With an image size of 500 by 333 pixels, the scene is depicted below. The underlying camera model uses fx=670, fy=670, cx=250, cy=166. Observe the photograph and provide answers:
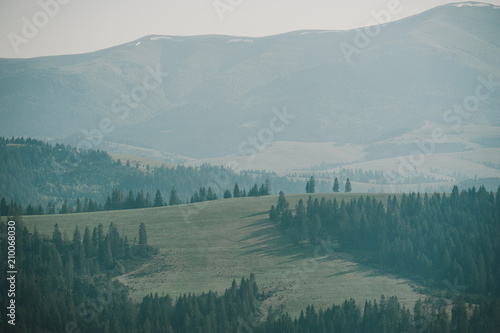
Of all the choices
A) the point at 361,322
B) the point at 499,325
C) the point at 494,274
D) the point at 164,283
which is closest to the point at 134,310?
the point at 164,283

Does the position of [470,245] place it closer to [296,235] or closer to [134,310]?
[296,235]

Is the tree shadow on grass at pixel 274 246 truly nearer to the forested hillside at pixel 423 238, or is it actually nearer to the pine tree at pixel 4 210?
the forested hillside at pixel 423 238

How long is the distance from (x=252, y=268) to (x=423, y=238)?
156ft

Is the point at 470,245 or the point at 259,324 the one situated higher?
the point at 470,245

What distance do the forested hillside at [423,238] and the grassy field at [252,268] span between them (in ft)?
19.6

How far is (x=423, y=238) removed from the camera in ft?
596

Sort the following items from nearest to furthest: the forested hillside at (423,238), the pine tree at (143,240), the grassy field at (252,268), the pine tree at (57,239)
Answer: the grassy field at (252,268)
the forested hillside at (423,238)
the pine tree at (57,239)
the pine tree at (143,240)

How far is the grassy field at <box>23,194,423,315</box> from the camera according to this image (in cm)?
15838

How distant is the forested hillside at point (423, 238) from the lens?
167 m

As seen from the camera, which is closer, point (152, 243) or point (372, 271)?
point (372, 271)

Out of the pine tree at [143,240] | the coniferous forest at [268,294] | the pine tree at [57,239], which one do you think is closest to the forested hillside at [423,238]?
the coniferous forest at [268,294]

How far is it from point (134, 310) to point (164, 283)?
22974 mm

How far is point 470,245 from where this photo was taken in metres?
179

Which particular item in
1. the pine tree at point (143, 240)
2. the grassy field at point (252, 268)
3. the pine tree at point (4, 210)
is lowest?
the grassy field at point (252, 268)
